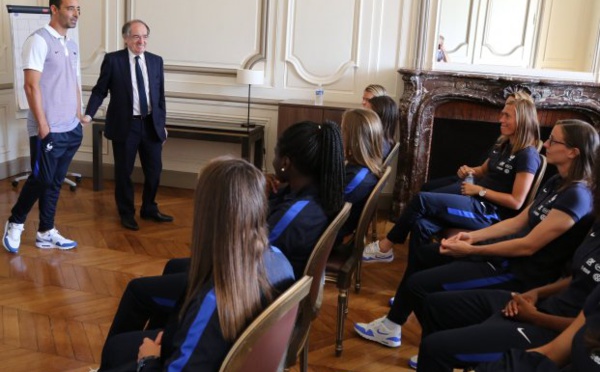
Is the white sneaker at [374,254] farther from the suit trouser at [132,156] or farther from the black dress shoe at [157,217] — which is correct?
the suit trouser at [132,156]

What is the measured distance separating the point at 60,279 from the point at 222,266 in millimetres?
2479

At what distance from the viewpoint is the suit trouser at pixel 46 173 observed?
383 cm

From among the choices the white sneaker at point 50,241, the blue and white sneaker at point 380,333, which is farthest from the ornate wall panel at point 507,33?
the white sneaker at point 50,241

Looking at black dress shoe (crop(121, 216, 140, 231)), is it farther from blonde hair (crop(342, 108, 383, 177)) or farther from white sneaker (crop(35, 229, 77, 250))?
blonde hair (crop(342, 108, 383, 177))

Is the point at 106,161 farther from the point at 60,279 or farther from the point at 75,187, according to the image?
the point at 60,279

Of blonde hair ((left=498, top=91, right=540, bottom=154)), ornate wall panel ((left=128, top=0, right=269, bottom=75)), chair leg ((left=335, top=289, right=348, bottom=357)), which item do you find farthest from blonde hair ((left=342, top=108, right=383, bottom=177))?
ornate wall panel ((left=128, top=0, right=269, bottom=75))

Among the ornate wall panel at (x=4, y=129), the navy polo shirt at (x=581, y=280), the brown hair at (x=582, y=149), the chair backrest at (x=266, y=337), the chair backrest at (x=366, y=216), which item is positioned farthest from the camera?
the ornate wall panel at (x=4, y=129)

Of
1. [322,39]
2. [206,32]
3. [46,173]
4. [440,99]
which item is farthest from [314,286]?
[206,32]

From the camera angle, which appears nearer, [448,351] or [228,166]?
[228,166]

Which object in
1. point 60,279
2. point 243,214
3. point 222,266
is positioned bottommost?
point 60,279

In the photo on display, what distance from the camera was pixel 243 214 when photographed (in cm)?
152

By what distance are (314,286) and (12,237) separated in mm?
2568

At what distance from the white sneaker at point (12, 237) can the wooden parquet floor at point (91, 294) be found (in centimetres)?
5

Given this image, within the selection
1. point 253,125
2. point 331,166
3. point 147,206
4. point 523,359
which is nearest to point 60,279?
point 147,206
